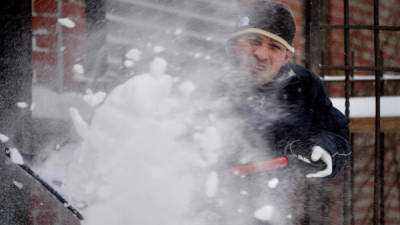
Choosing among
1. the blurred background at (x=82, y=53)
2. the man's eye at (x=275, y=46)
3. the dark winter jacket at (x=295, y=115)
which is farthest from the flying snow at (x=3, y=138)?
the man's eye at (x=275, y=46)

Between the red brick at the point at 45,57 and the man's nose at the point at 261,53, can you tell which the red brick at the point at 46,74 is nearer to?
the red brick at the point at 45,57

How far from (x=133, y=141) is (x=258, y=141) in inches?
23.1

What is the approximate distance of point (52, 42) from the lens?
1.82m

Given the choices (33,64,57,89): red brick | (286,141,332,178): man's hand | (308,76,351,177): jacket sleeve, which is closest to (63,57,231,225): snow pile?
(33,64,57,89): red brick

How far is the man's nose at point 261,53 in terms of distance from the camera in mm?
1870

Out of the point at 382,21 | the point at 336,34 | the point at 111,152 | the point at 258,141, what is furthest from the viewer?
the point at 382,21

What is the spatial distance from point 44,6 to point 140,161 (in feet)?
2.42

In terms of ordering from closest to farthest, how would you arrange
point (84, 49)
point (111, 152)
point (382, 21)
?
point (111, 152)
point (84, 49)
point (382, 21)

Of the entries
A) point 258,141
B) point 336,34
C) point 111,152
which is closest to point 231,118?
point 258,141

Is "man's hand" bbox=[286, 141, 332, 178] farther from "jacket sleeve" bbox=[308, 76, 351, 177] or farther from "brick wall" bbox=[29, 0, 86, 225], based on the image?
"brick wall" bbox=[29, 0, 86, 225]

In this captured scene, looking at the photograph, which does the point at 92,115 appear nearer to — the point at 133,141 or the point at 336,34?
the point at 133,141

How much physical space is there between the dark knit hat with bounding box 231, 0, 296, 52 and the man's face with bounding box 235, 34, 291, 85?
0.07ft


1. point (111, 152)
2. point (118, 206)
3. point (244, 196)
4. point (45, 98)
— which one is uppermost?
point (45, 98)

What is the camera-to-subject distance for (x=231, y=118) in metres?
1.97
